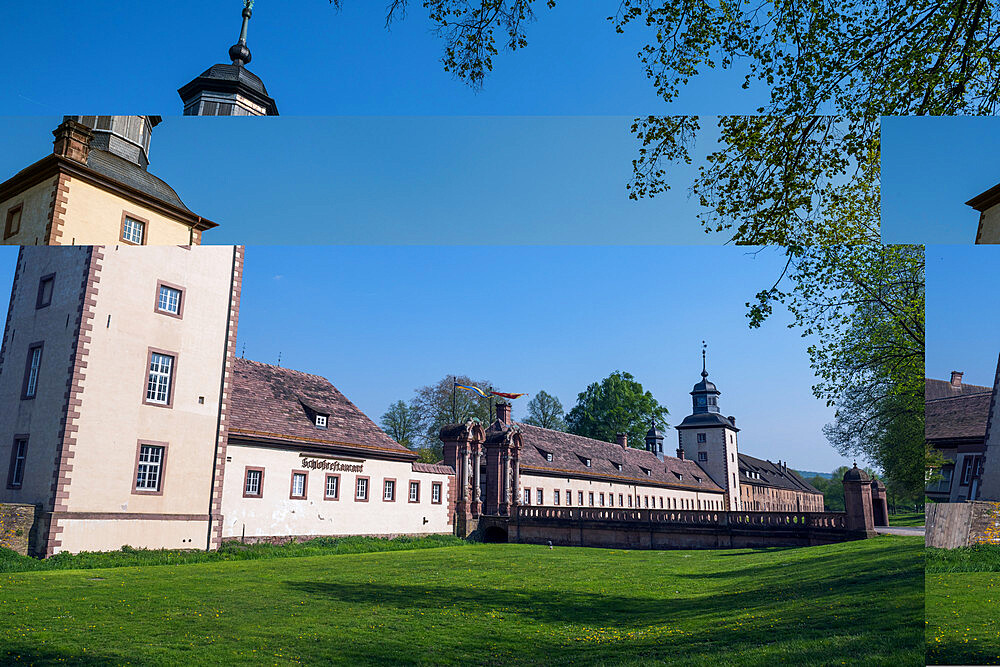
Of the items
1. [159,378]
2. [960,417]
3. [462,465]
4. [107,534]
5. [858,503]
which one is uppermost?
[159,378]

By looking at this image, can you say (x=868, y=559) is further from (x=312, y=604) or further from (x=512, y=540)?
Result: (x=512, y=540)

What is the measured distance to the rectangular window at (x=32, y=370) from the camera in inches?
526

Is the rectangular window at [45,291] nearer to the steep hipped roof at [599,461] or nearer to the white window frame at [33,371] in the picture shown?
the white window frame at [33,371]

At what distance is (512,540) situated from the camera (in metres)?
31.6

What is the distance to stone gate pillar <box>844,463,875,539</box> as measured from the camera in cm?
2241

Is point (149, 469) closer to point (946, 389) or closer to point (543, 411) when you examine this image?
point (946, 389)

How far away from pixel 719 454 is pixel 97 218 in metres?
51.0

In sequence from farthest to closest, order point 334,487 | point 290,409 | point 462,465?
point 462,465 < point 334,487 < point 290,409

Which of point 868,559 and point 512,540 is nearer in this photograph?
point 868,559

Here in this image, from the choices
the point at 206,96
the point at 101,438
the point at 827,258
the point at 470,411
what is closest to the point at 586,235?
the point at 827,258

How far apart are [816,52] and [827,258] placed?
4.40 m

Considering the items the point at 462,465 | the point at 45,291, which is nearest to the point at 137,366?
the point at 45,291

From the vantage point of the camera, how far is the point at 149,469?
12531 mm

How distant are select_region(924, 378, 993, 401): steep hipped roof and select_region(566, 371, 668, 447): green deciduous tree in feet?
132
